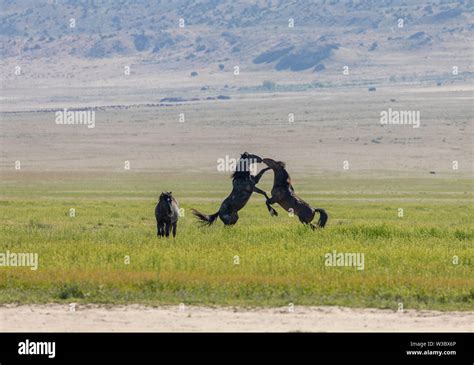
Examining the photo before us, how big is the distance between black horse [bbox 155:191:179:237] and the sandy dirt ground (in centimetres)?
632

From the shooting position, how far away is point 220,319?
13961mm

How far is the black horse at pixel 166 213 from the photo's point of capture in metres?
21.2

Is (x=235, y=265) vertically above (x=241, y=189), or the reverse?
(x=241, y=189)

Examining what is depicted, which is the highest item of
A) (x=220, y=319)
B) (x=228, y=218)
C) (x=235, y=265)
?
(x=228, y=218)

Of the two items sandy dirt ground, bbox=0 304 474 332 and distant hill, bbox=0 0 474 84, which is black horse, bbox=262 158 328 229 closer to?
sandy dirt ground, bbox=0 304 474 332

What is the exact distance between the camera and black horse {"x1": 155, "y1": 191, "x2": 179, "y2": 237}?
21188 millimetres

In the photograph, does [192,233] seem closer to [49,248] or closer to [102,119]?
[49,248]

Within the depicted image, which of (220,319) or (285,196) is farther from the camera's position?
(285,196)

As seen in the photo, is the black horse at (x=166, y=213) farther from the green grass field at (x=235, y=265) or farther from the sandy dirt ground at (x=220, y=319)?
the sandy dirt ground at (x=220, y=319)

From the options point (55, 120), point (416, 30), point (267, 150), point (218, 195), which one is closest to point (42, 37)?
point (416, 30)

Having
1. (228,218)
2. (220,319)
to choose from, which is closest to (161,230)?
(228,218)

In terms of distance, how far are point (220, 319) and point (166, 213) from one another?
292 inches

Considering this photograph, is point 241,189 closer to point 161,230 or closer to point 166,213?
point 161,230

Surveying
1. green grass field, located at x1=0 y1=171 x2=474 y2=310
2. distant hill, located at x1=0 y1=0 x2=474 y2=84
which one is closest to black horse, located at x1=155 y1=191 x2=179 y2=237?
green grass field, located at x1=0 y1=171 x2=474 y2=310
